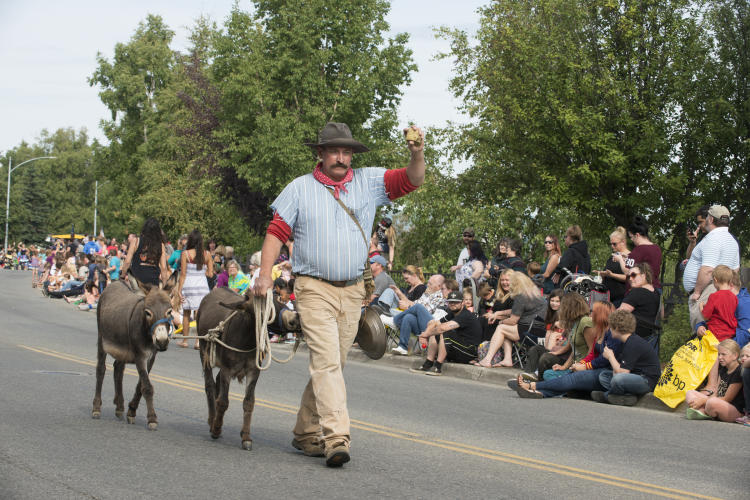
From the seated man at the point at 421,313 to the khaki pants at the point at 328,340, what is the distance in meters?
9.25

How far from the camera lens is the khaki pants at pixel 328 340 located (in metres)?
6.97

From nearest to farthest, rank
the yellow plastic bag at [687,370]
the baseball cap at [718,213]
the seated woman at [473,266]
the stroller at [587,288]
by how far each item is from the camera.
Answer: the yellow plastic bag at [687,370]
the baseball cap at [718,213]
the stroller at [587,288]
the seated woman at [473,266]

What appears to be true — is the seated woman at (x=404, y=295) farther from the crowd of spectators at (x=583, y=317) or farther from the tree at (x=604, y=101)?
the tree at (x=604, y=101)

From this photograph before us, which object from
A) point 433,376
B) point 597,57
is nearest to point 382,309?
point 433,376

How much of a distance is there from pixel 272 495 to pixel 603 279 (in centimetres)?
924

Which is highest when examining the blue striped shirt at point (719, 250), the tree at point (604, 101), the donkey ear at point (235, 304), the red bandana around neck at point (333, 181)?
the tree at point (604, 101)

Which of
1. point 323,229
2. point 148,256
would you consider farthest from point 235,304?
point 148,256

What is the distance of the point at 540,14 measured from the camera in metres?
32.4

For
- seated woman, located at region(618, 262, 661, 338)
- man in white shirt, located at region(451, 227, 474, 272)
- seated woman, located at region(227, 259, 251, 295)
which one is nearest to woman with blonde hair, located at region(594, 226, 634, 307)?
seated woman, located at region(618, 262, 661, 338)

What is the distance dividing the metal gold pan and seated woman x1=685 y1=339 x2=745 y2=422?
4894 millimetres

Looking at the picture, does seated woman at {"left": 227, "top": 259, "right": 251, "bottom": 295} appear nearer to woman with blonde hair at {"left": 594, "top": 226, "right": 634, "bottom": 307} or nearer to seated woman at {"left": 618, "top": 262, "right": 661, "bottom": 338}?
woman with blonde hair at {"left": 594, "top": 226, "right": 634, "bottom": 307}

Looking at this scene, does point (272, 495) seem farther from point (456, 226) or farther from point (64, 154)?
point (64, 154)

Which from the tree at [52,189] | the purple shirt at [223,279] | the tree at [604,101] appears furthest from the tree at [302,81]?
the tree at [52,189]

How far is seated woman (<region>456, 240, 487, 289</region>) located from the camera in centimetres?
1817
